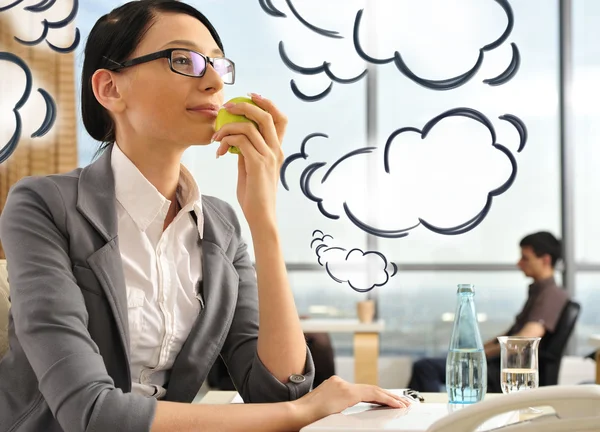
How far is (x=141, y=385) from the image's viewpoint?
4.42 ft

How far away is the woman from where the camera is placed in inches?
45.1

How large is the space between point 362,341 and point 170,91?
3547mm

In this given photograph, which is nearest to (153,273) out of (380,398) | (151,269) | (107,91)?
(151,269)

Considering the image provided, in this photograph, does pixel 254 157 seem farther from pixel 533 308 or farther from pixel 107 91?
pixel 533 308

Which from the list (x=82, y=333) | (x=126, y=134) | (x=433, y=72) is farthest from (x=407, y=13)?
(x=82, y=333)

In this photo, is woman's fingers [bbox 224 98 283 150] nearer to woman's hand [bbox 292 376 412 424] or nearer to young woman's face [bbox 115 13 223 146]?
young woman's face [bbox 115 13 223 146]

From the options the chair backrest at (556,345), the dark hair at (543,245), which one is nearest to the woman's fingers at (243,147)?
the chair backrest at (556,345)

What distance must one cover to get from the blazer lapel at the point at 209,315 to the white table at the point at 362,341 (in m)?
2.87

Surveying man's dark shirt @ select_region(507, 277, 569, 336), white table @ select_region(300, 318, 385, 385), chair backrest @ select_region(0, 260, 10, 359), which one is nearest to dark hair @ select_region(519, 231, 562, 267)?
man's dark shirt @ select_region(507, 277, 569, 336)

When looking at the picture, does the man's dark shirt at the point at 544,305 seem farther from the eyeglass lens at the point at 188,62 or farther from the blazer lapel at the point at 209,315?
the eyeglass lens at the point at 188,62

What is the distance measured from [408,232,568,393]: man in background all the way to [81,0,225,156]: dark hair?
310 cm

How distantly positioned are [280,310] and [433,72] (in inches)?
196

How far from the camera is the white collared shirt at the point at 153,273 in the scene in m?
1.37

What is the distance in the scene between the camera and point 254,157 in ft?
4.44
